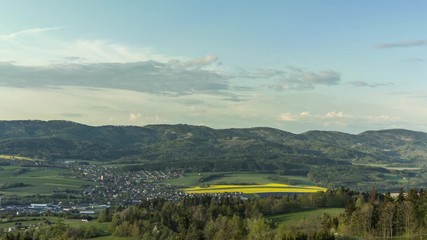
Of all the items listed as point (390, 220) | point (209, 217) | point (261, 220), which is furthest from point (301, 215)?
point (390, 220)

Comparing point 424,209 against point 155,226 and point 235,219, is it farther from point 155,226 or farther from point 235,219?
point 155,226

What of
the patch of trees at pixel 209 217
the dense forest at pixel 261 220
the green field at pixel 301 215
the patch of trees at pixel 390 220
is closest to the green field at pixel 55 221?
the dense forest at pixel 261 220

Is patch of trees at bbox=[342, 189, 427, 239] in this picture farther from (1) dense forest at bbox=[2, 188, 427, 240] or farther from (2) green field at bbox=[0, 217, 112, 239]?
(2) green field at bbox=[0, 217, 112, 239]

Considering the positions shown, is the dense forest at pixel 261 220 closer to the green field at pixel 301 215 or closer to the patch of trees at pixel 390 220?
the patch of trees at pixel 390 220

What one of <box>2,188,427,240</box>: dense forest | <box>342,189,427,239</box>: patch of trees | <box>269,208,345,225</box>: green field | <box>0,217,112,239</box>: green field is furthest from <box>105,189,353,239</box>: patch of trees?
<box>342,189,427,239</box>: patch of trees

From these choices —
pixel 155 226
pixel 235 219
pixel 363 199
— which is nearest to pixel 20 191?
pixel 155 226

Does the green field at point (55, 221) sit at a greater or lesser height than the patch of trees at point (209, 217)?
lesser
